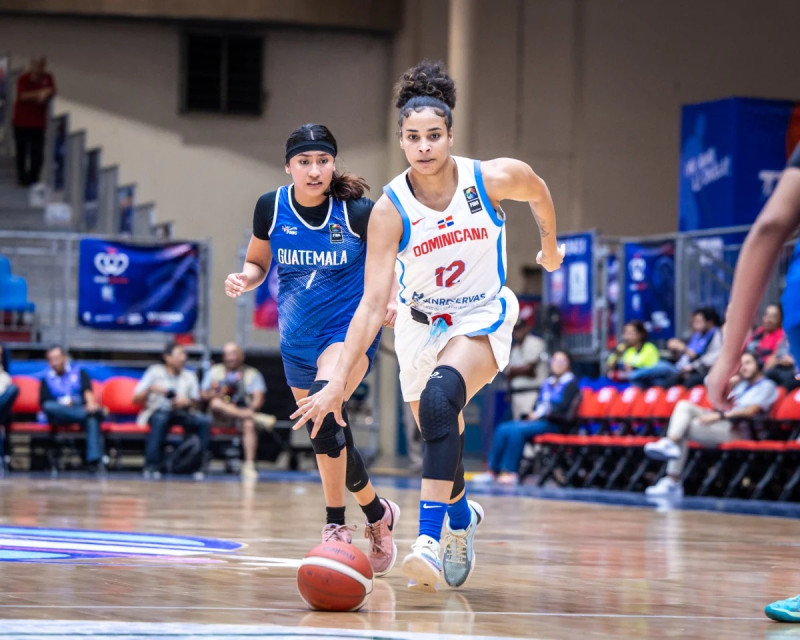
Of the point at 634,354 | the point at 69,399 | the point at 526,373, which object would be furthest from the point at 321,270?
the point at 526,373

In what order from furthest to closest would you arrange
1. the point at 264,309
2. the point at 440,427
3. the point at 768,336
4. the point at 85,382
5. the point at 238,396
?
the point at 264,309
the point at 238,396
the point at 85,382
the point at 768,336
the point at 440,427

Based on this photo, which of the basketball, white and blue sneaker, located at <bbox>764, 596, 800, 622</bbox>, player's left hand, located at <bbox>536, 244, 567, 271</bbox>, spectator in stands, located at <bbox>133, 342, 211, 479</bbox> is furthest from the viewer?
spectator in stands, located at <bbox>133, 342, 211, 479</bbox>

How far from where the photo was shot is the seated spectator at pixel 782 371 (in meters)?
12.0

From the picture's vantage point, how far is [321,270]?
5652mm

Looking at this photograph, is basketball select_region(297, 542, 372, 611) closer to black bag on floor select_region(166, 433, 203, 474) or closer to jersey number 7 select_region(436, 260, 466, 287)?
jersey number 7 select_region(436, 260, 466, 287)

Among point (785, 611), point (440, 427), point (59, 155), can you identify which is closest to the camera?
point (785, 611)

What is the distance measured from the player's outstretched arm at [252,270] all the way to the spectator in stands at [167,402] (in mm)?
10272

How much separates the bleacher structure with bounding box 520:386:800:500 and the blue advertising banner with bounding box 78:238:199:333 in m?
4.78

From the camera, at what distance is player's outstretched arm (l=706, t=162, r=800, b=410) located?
126 inches

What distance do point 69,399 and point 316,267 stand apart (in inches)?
425

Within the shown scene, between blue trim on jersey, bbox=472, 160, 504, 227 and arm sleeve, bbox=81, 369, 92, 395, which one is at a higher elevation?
blue trim on jersey, bbox=472, 160, 504, 227

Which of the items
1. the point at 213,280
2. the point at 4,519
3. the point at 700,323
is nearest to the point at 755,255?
the point at 4,519

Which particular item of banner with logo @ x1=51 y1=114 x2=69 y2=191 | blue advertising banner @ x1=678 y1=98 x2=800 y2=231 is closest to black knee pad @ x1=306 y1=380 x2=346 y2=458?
blue advertising banner @ x1=678 y1=98 x2=800 y2=231

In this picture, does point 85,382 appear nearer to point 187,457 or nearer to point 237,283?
point 187,457
